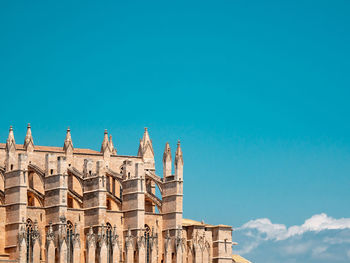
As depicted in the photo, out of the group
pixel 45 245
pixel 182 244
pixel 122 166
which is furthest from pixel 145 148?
pixel 45 245

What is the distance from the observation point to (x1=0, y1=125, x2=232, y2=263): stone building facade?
117500 millimetres

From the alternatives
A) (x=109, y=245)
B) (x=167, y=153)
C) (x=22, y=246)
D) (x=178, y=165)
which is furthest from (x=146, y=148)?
(x=22, y=246)

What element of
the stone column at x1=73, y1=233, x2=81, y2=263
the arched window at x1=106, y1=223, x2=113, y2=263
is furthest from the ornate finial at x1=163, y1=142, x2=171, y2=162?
the stone column at x1=73, y1=233, x2=81, y2=263

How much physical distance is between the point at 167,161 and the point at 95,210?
38.6 ft

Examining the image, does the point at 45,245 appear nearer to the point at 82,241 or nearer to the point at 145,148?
the point at 82,241

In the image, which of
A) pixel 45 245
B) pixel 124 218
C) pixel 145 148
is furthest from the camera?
pixel 145 148

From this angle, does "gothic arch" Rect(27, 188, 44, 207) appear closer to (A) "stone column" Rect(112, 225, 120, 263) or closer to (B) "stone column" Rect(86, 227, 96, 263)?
(B) "stone column" Rect(86, 227, 96, 263)

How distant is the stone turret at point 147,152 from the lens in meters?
135

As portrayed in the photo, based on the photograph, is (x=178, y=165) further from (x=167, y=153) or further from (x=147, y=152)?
(x=147, y=152)

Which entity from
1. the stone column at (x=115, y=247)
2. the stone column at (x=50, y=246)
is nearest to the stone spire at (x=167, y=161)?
the stone column at (x=115, y=247)

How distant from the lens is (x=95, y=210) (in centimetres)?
12256

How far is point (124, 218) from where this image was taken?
12575 centimetres

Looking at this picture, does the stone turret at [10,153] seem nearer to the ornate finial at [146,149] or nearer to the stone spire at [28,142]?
the stone spire at [28,142]

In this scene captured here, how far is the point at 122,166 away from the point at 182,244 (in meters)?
10.7
